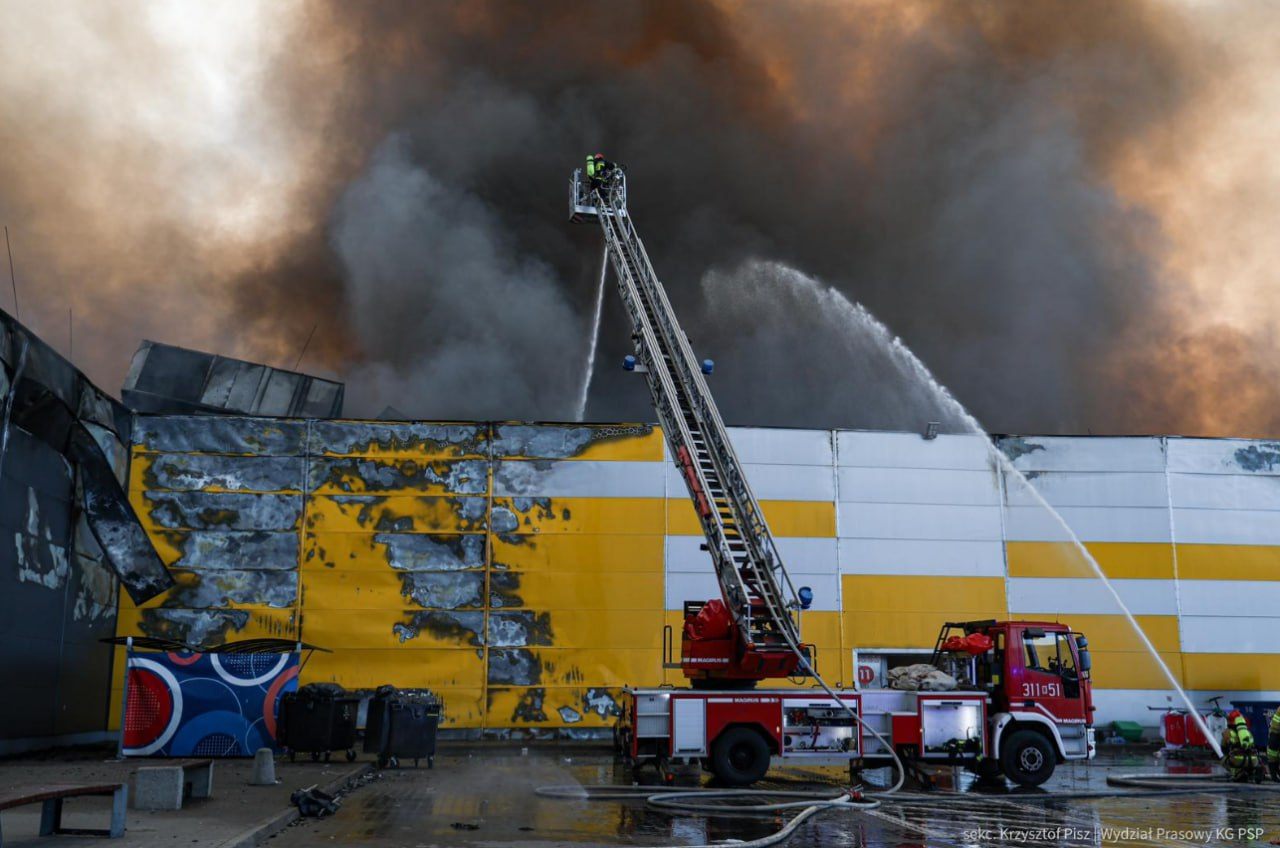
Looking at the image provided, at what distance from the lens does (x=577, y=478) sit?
2380 centimetres

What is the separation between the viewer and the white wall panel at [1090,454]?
24984 mm

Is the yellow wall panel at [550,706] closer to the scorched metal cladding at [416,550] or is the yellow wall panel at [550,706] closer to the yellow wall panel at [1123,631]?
the scorched metal cladding at [416,550]

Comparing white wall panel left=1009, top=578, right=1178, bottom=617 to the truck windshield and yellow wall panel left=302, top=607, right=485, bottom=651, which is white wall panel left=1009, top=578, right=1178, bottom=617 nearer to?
the truck windshield

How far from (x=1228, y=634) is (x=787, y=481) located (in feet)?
34.8

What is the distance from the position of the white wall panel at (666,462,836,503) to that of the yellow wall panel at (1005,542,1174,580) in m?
4.44

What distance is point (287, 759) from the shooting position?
1723 cm

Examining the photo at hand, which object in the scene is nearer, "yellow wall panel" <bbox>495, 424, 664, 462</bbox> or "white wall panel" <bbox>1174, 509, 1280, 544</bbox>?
"yellow wall panel" <bbox>495, 424, 664, 462</bbox>

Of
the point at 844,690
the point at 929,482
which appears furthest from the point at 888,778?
the point at 929,482

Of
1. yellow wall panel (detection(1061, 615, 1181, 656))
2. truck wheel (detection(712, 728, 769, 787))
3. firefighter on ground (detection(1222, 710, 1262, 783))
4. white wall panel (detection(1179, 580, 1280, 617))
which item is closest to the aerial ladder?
truck wheel (detection(712, 728, 769, 787))

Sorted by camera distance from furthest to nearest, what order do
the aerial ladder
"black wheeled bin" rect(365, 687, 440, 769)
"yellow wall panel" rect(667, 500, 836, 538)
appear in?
"yellow wall panel" rect(667, 500, 836, 538), "black wheeled bin" rect(365, 687, 440, 769), the aerial ladder

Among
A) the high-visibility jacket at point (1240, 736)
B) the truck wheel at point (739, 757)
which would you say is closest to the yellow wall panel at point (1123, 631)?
the high-visibility jacket at point (1240, 736)

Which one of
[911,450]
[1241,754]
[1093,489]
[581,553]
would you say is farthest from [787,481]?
[1241,754]

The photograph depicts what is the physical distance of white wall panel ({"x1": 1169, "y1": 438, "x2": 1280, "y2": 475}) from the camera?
2503 centimetres

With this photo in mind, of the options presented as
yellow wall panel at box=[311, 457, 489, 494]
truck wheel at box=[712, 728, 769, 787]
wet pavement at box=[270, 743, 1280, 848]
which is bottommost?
wet pavement at box=[270, 743, 1280, 848]
